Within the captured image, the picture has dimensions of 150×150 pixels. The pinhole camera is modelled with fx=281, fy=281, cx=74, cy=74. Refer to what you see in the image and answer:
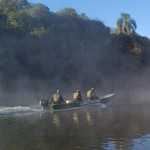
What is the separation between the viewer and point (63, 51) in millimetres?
45062

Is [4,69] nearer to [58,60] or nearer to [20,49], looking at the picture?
[20,49]

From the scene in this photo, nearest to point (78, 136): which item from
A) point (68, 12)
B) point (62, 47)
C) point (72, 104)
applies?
point (72, 104)

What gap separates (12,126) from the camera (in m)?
14.4

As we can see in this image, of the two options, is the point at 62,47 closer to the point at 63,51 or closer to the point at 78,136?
the point at 63,51

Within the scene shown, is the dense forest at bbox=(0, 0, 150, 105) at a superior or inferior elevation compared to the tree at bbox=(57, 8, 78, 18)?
inferior

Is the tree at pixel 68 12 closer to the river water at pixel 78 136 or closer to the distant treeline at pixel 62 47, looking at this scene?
the distant treeline at pixel 62 47

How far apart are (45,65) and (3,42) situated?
6820mm

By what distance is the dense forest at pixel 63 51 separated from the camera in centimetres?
3984

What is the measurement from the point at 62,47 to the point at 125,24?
1514 centimetres

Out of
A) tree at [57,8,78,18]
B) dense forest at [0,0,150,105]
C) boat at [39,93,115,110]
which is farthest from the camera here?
tree at [57,8,78,18]

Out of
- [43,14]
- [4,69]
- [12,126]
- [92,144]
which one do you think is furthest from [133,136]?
[43,14]

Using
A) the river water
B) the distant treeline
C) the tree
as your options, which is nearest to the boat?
the river water

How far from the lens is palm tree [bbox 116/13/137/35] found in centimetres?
5303

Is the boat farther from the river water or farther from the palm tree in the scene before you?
the palm tree
